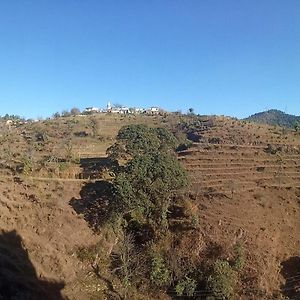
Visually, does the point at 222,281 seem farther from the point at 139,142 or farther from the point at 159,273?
the point at 139,142

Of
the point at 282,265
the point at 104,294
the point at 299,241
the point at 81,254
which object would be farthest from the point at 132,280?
the point at 299,241

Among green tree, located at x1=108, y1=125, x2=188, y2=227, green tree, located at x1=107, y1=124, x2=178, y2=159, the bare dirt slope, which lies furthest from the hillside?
green tree, located at x1=108, y1=125, x2=188, y2=227

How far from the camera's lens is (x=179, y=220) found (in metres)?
25.6

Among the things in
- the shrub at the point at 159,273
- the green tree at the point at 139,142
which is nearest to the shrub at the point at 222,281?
the shrub at the point at 159,273

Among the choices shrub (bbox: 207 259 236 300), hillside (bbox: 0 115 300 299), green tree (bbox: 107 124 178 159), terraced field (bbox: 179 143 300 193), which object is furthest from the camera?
green tree (bbox: 107 124 178 159)

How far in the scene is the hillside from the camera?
2134 cm

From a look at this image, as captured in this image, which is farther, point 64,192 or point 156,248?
point 64,192

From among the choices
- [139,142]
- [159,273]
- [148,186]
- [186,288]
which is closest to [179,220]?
[148,186]

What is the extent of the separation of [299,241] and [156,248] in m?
8.63

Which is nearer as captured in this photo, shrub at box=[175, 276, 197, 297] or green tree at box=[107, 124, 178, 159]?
shrub at box=[175, 276, 197, 297]

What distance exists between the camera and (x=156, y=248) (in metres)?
23.4

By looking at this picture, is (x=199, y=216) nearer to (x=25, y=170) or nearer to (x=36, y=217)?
(x=36, y=217)

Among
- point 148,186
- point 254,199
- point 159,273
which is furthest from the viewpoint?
point 254,199

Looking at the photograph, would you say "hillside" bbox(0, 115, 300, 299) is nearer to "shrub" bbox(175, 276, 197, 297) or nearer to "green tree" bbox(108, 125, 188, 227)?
"shrub" bbox(175, 276, 197, 297)
